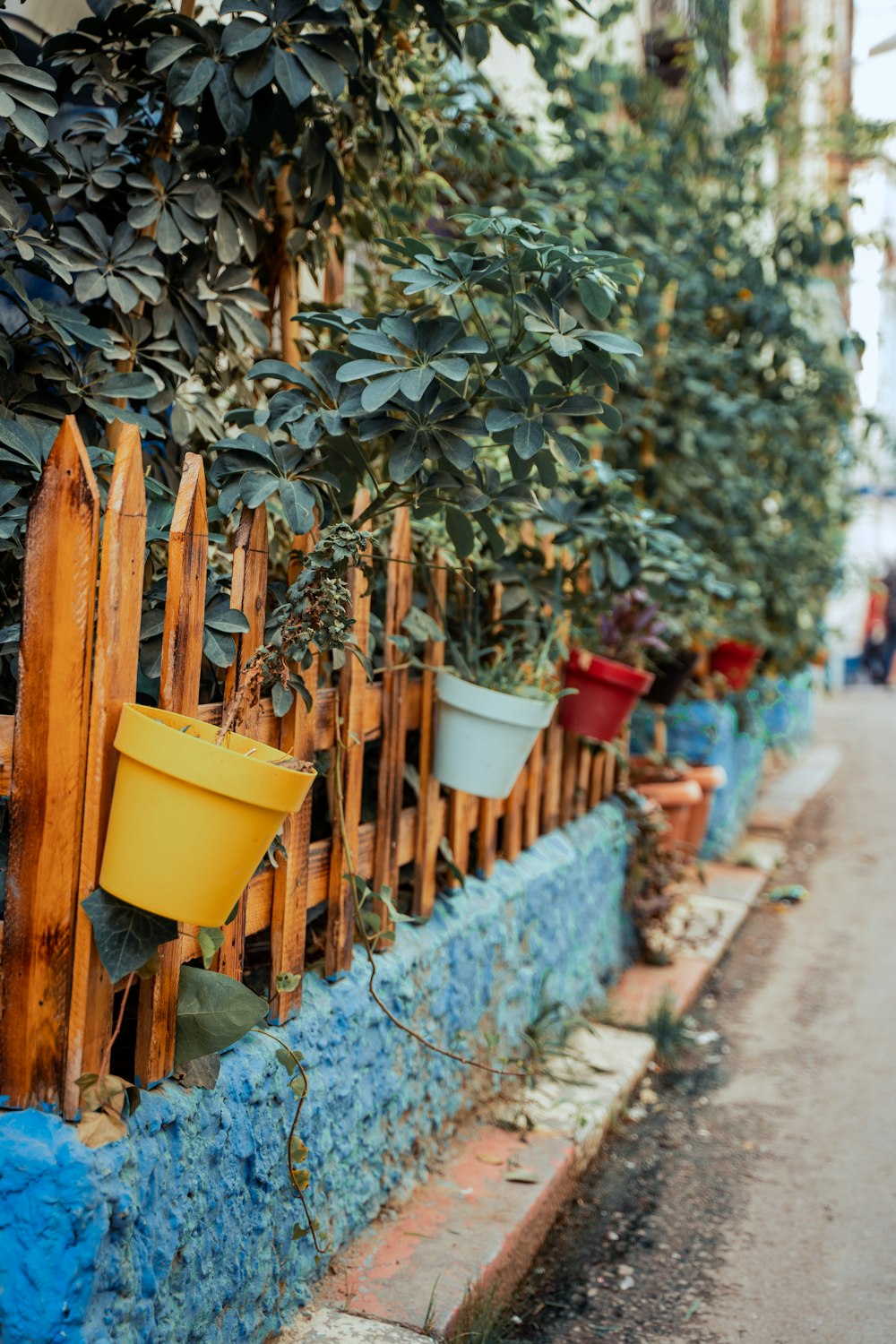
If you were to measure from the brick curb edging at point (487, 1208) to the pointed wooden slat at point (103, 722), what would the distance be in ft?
2.77

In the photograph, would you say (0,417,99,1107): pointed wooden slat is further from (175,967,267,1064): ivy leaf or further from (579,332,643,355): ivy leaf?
(579,332,643,355): ivy leaf

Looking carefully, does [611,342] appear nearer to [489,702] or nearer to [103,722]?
[489,702]

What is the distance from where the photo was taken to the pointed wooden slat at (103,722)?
5.43 ft

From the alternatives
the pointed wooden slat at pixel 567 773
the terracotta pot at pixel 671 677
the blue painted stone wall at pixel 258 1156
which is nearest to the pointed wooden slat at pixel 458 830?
the blue painted stone wall at pixel 258 1156

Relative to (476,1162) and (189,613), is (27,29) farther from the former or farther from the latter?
(476,1162)

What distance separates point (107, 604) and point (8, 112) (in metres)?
0.87

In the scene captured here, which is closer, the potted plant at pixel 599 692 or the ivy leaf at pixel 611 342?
the ivy leaf at pixel 611 342

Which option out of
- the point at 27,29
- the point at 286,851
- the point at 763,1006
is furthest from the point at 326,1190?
the point at 763,1006

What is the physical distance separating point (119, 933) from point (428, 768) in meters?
1.35

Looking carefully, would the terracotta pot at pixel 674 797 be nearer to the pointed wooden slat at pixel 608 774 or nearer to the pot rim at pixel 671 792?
the pot rim at pixel 671 792

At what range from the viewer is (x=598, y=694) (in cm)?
382

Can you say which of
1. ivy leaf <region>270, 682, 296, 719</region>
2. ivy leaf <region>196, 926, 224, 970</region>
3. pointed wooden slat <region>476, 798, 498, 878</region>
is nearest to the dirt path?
pointed wooden slat <region>476, 798, 498, 878</region>

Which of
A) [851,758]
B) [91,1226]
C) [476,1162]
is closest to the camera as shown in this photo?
[91,1226]

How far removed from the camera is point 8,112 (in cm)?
189
